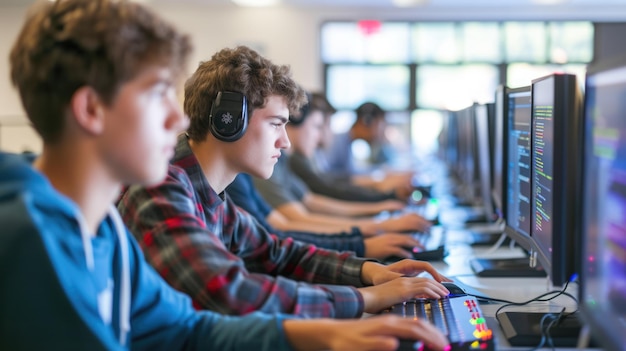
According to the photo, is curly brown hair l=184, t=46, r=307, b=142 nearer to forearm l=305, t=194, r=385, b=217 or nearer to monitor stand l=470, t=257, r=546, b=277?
monitor stand l=470, t=257, r=546, b=277

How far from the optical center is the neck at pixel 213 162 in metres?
1.53

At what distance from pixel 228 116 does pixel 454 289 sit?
597mm

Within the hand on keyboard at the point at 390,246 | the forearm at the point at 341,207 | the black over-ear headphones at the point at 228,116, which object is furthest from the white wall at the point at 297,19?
the black over-ear headphones at the point at 228,116

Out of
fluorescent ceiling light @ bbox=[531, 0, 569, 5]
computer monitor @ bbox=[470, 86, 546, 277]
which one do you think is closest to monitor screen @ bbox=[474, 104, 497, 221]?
computer monitor @ bbox=[470, 86, 546, 277]

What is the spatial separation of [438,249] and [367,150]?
5.43 meters

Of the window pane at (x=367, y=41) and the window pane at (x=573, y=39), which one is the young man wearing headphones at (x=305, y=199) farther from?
the window pane at (x=573, y=39)

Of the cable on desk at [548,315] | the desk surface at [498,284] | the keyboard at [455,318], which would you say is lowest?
the desk surface at [498,284]

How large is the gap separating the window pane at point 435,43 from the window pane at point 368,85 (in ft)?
0.86

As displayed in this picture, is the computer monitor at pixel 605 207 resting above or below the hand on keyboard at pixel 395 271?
above

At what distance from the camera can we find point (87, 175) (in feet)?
3.14

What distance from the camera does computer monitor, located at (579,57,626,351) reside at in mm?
914

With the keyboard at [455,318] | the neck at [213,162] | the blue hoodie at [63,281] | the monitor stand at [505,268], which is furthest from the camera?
the monitor stand at [505,268]

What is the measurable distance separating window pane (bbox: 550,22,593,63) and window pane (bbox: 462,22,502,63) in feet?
2.05

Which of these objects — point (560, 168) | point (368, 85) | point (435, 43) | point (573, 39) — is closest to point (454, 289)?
point (560, 168)
